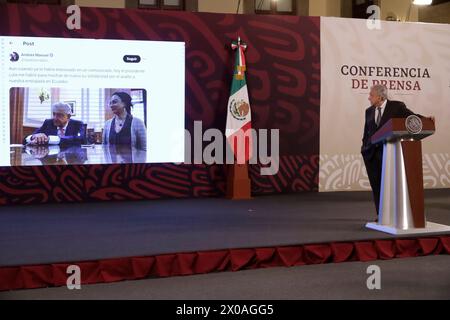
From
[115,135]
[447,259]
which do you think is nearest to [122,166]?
[115,135]

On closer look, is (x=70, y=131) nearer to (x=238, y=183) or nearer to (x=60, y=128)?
(x=60, y=128)

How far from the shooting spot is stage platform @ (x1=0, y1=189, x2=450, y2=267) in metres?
3.61

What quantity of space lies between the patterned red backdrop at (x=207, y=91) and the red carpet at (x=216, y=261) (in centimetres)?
266

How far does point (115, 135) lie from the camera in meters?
6.04

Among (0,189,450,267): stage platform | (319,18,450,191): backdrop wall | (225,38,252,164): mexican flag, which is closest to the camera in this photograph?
(0,189,450,267): stage platform

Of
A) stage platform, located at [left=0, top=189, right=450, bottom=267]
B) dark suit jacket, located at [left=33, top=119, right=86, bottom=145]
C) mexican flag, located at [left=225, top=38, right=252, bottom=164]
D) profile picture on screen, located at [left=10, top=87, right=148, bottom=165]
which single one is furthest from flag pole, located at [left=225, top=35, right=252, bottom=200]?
dark suit jacket, located at [left=33, top=119, right=86, bottom=145]

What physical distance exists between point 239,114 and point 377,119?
2045mm

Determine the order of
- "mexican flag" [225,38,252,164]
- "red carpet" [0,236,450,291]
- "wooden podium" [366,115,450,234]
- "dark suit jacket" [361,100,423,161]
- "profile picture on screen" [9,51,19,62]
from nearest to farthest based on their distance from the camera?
"red carpet" [0,236,450,291], "wooden podium" [366,115,450,234], "dark suit jacket" [361,100,423,161], "profile picture on screen" [9,51,19,62], "mexican flag" [225,38,252,164]

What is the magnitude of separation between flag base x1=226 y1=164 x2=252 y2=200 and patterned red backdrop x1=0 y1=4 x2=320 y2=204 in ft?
0.68

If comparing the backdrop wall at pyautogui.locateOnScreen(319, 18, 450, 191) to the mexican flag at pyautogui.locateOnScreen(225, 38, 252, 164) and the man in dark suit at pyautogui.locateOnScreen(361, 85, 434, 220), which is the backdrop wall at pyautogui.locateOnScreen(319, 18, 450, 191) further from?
the man in dark suit at pyautogui.locateOnScreen(361, 85, 434, 220)

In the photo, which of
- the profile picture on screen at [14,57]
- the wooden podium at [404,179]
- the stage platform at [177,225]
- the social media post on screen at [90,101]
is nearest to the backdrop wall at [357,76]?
the stage platform at [177,225]

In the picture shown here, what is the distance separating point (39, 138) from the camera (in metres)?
5.85
